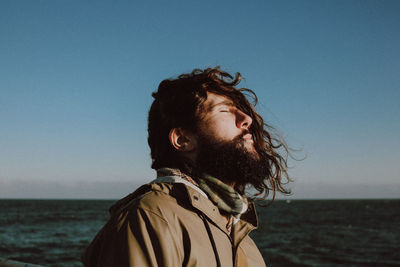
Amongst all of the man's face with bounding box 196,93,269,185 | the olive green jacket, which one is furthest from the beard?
the olive green jacket

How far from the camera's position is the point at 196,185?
190 cm

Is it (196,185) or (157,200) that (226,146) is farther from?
(157,200)

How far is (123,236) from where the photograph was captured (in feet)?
4.30

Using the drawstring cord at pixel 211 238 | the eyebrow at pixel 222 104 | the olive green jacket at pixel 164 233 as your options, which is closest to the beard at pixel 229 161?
the eyebrow at pixel 222 104

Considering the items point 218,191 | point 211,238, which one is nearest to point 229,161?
point 218,191

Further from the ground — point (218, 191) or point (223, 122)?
point (223, 122)

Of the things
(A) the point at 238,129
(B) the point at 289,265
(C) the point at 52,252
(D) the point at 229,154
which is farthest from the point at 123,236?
(C) the point at 52,252

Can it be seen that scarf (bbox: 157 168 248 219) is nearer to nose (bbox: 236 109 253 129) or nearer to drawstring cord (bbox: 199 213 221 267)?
drawstring cord (bbox: 199 213 221 267)

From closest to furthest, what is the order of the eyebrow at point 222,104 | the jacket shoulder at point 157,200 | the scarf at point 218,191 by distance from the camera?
1. the jacket shoulder at point 157,200
2. the scarf at point 218,191
3. the eyebrow at point 222,104

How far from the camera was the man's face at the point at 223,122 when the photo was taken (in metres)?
2.07

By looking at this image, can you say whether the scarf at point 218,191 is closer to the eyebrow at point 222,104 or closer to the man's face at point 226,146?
the man's face at point 226,146

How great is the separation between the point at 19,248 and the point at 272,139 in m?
24.0

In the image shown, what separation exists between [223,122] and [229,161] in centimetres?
25

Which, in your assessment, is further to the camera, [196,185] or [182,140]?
[182,140]
